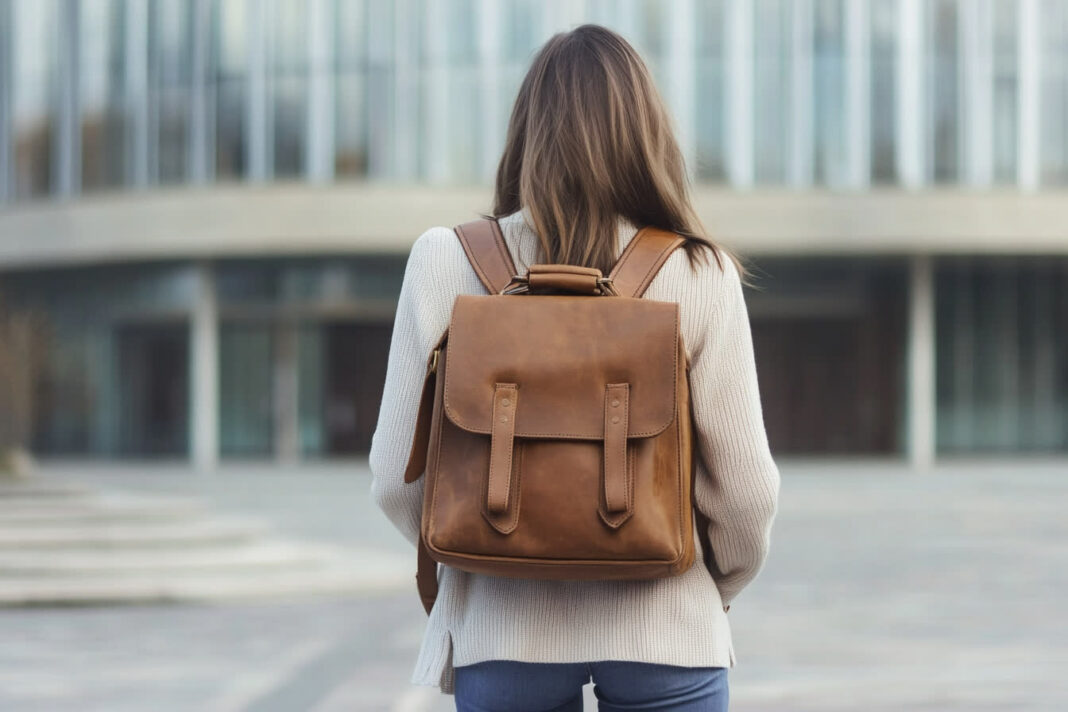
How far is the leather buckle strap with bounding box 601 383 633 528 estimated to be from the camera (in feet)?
7.00

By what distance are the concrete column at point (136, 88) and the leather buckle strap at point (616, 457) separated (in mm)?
32206

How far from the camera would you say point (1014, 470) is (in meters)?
30.2

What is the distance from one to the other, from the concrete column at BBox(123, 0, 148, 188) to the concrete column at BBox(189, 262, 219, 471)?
2.57 m

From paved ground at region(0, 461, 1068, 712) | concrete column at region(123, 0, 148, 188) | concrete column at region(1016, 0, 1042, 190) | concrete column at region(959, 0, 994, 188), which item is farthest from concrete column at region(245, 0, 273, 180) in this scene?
paved ground at region(0, 461, 1068, 712)

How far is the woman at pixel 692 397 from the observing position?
2.26 metres

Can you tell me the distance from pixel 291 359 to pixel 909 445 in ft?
45.0

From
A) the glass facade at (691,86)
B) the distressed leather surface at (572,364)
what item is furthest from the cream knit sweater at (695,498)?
the glass facade at (691,86)

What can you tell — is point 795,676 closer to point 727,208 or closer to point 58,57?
point 727,208

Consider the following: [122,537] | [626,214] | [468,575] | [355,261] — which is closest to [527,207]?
[626,214]

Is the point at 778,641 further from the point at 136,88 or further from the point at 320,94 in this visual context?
the point at 136,88

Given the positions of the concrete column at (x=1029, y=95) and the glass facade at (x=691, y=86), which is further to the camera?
the concrete column at (x=1029, y=95)

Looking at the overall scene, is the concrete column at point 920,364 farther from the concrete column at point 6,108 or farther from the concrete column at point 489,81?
the concrete column at point 6,108

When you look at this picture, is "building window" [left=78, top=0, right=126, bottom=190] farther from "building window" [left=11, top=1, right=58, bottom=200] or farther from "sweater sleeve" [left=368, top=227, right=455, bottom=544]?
"sweater sleeve" [left=368, top=227, right=455, bottom=544]

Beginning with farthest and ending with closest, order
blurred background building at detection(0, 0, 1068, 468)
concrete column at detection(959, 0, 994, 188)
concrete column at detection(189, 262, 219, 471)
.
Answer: concrete column at detection(189, 262, 219, 471) < concrete column at detection(959, 0, 994, 188) < blurred background building at detection(0, 0, 1068, 468)
